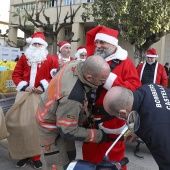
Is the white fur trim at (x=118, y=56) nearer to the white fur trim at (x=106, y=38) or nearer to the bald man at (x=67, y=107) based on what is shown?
the white fur trim at (x=106, y=38)

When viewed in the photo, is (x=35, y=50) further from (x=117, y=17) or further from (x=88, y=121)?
(x=117, y=17)

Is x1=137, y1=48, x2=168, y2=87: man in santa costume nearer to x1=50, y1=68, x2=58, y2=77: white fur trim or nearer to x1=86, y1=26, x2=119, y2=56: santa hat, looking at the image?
x1=50, y1=68, x2=58, y2=77: white fur trim

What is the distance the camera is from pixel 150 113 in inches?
65.3

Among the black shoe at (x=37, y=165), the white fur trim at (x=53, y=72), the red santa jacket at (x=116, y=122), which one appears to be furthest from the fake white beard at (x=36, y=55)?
the red santa jacket at (x=116, y=122)

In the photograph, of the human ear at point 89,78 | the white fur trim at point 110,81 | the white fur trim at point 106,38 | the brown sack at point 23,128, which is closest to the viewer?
the human ear at point 89,78

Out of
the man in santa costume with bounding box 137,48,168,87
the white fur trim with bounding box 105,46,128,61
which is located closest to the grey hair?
the white fur trim with bounding box 105,46,128,61

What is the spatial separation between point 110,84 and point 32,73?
200 cm

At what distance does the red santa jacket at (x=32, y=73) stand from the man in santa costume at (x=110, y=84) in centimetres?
148

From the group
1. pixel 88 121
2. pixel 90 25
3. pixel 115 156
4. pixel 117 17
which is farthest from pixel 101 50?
pixel 90 25

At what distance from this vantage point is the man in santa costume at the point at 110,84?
7.79ft

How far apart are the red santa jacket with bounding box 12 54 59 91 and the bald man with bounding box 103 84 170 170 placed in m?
2.38

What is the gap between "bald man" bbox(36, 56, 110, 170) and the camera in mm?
1987

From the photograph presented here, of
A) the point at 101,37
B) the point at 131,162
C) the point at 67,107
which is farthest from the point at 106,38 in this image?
the point at 131,162

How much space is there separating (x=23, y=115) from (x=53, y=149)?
166 centimetres
